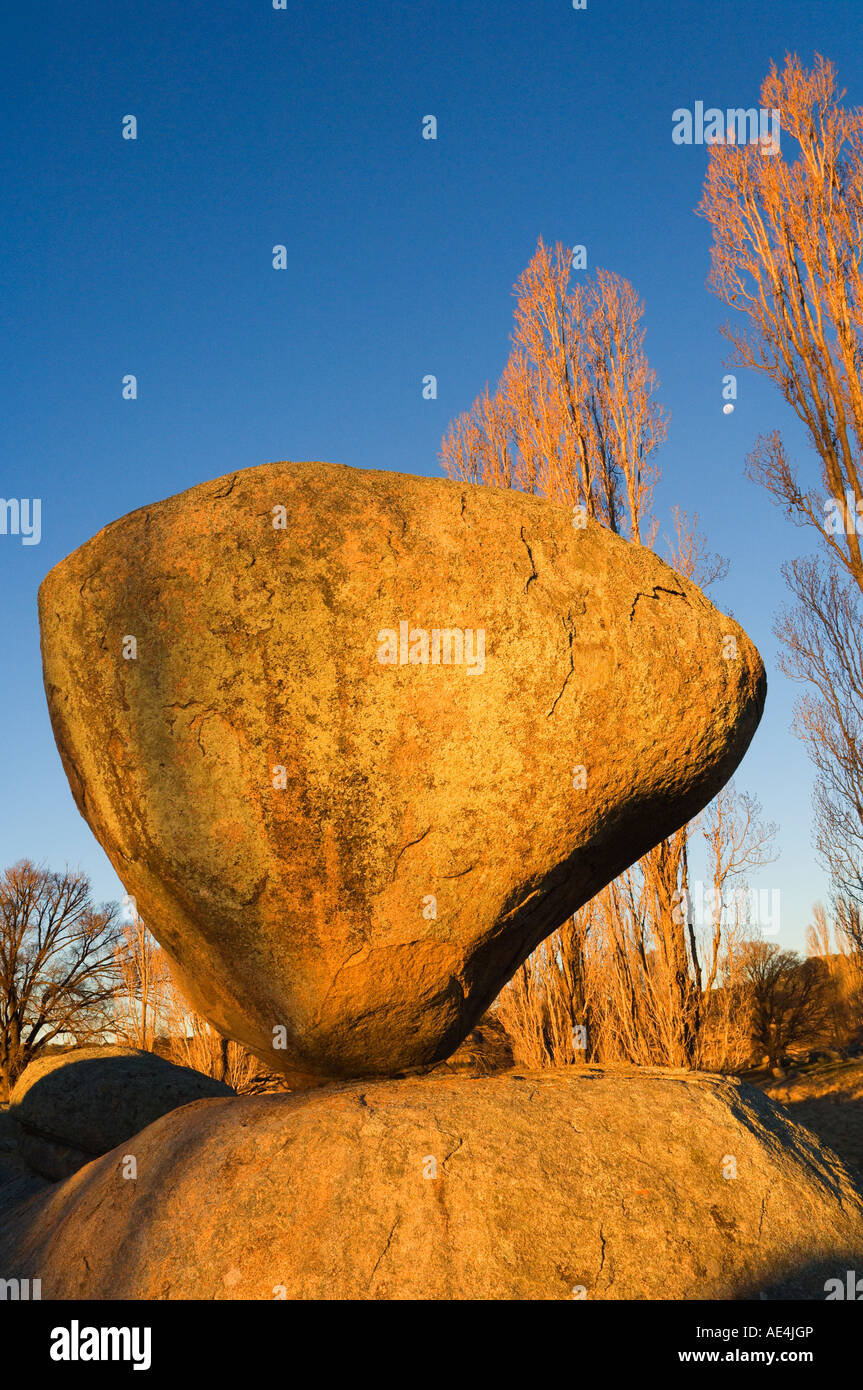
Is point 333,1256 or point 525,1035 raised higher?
point 333,1256

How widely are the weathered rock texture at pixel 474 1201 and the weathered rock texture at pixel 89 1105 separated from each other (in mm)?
3076

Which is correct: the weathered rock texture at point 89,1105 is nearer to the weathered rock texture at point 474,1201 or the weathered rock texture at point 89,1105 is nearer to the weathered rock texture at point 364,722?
the weathered rock texture at point 474,1201

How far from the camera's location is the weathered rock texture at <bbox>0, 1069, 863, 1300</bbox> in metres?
3.09

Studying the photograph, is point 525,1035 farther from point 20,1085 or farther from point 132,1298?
point 132,1298

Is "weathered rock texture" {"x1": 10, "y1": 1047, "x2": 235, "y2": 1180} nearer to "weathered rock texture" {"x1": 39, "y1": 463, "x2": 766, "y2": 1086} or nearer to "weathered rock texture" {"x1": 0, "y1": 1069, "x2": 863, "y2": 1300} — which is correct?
"weathered rock texture" {"x1": 0, "y1": 1069, "x2": 863, "y2": 1300}

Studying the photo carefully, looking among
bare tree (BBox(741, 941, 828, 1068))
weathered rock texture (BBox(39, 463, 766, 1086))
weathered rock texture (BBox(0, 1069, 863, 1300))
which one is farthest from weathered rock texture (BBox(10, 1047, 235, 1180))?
bare tree (BBox(741, 941, 828, 1068))

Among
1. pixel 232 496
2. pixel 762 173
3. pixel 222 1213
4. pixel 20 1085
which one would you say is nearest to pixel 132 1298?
pixel 222 1213

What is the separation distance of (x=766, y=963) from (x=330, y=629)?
635 inches

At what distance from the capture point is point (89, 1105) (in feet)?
22.3

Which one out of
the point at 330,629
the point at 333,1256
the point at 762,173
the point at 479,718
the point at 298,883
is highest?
the point at 762,173

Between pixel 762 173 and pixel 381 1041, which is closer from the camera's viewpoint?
pixel 381 1041

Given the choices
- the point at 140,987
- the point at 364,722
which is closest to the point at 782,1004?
the point at 140,987

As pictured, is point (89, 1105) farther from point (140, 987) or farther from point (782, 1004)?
point (782, 1004)
